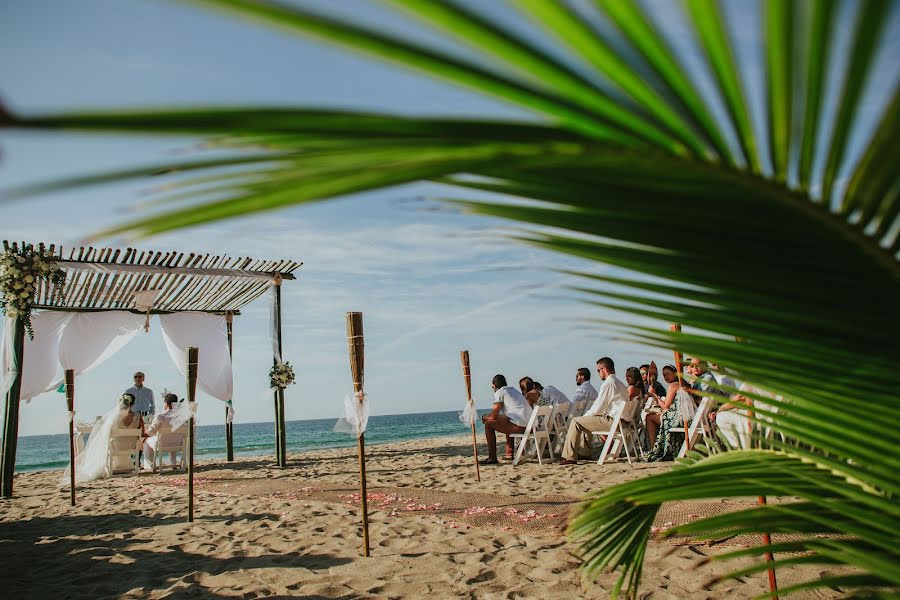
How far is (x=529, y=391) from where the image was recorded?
1073cm

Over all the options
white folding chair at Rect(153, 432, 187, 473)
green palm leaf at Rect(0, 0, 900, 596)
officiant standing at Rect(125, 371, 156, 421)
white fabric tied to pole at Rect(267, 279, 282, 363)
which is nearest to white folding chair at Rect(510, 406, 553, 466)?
white fabric tied to pole at Rect(267, 279, 282, 363)

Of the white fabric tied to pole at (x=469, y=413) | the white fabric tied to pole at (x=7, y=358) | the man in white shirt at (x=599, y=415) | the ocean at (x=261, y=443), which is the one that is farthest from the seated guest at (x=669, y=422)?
the white fabric tied to pole at (x=7, y=358)

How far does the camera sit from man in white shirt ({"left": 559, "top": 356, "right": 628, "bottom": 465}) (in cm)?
908

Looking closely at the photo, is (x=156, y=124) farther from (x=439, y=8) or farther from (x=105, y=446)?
(x=105, y=446)

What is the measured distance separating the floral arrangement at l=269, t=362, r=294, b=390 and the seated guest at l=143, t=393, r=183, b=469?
7.28ft

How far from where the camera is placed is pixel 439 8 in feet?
1.44

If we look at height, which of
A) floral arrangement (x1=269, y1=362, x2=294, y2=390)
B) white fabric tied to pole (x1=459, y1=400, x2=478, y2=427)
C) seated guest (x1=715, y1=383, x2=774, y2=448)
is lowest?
white fabric tied to pole (x1=459, y1=400, x2=478, y2=427)

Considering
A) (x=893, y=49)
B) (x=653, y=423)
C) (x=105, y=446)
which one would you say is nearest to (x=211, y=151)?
(x=893, y=49)

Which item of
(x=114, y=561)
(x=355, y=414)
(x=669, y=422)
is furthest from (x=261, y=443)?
(x=355, y=414)

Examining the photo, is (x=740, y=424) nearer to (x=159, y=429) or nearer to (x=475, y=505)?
(x=475, y=505)

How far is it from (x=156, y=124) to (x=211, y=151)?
0.10 metres

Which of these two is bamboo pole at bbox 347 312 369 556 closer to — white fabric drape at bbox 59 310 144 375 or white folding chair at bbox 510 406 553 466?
white folding chair at bbox 510 406 553 466

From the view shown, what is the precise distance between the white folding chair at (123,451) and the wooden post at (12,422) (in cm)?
163

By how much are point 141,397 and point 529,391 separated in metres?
7.96
